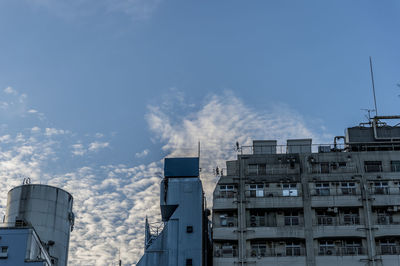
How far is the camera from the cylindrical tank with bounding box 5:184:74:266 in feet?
283

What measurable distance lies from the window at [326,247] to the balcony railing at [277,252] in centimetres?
226

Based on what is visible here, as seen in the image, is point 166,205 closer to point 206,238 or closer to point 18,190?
point 206,238

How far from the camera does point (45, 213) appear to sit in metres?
87.1

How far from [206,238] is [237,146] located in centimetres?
1323

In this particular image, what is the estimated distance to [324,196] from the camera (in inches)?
3007

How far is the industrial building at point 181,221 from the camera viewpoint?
73938 mm

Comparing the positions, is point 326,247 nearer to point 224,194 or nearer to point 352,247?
point 352,247

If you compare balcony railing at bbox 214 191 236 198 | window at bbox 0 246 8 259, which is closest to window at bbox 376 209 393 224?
balcony railing at bbox 214 191 236 198

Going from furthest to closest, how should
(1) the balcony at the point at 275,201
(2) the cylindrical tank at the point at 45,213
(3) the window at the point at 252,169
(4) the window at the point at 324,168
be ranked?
(2) the cylindrical tank at the point at 45,213 < (3) the window at the point at 252,169 < (4) the window at the point at 324,168 < (1) the balcony at the point at 275,201

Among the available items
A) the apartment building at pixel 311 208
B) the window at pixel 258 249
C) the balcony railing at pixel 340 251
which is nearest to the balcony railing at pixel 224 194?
the apartment building at pixel 311 208

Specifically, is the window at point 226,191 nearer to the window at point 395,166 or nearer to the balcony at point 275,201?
the balcony at point 275,201

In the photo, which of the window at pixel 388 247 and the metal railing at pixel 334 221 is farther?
the metal railing at pixel 334 221

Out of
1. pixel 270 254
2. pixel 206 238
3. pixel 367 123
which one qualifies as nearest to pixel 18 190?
pixel 206 238

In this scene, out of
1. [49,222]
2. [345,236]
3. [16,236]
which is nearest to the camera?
[16,236]
